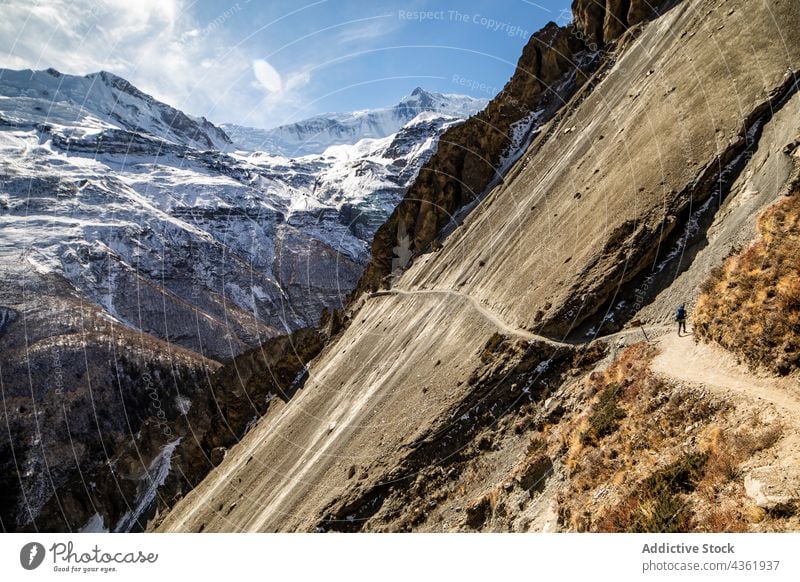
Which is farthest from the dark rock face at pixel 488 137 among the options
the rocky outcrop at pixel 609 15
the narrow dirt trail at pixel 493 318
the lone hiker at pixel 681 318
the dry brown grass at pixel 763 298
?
the dry brown grass at pixel 763 298

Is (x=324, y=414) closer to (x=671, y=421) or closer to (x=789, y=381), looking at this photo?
(x=671, y=421)

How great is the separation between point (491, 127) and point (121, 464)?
280 ft

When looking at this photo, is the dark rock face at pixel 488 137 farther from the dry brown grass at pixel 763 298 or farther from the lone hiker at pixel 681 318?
the dry brown grass at pixel 763 298

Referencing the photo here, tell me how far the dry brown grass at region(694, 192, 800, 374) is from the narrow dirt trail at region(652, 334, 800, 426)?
1.43 ft

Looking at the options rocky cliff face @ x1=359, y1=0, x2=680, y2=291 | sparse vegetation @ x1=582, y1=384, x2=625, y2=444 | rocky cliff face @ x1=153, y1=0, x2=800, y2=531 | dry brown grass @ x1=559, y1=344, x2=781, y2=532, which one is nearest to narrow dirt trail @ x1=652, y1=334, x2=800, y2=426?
rocky cliff face @ x1=153, y1=0, x2=800, y2=531

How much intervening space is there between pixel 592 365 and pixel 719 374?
6.76 m

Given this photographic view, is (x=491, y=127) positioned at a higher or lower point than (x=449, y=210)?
higher

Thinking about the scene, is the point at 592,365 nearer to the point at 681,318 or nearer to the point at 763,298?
the point at 681,318

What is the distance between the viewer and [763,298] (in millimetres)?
15570

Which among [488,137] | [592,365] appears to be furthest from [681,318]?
[488,137]

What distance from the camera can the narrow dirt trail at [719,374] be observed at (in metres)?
12.8

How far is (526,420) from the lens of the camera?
71.8ft

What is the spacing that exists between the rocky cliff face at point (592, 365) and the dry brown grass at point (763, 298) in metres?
0.88

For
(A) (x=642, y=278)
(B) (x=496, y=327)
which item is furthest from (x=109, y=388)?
(A) (x=642, y=278)
